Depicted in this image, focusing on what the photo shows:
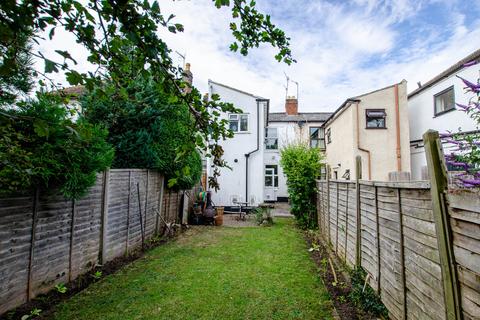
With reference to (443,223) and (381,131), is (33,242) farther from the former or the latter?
(381,131)

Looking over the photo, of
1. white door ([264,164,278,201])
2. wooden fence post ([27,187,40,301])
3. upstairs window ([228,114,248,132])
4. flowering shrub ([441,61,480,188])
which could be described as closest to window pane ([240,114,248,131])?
upstairs window ([228,114,248,132])

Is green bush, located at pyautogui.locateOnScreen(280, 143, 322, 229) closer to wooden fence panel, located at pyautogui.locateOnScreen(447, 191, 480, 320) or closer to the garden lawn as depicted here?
the garden lawn

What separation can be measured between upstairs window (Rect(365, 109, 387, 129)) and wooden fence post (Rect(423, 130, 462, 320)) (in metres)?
12.3

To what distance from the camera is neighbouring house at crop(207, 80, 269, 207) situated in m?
15.0

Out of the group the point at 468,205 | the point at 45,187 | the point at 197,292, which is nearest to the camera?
the point at 468,205

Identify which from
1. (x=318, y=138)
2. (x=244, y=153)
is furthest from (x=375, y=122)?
(x=244, y=153)

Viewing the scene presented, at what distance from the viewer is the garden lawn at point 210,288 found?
143 inches

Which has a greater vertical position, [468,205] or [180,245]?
[468,205]

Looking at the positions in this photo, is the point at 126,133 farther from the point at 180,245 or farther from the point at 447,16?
the point at 447,16

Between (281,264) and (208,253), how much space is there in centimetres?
201

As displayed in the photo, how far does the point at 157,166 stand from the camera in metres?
7.32

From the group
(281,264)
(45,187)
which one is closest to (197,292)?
(281,264)

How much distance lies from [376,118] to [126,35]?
1425 centimetres

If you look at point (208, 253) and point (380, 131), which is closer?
point (208, 253)
